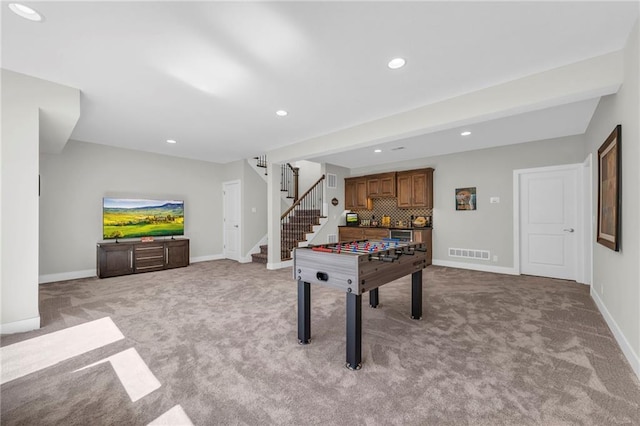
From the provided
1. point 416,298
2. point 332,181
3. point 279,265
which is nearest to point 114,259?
point 279,265

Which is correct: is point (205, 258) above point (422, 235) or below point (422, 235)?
below

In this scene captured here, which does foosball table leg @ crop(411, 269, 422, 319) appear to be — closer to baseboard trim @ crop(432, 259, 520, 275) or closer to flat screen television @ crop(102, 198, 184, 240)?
baseboard trim @ crop(432, 259, 520, 275)

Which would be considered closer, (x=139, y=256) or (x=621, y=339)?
(x=621, y=339)

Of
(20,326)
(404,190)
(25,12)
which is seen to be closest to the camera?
(25,12)

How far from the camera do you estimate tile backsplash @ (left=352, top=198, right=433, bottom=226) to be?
6.73m

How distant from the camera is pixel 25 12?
75.9 inches

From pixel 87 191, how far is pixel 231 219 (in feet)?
9.65

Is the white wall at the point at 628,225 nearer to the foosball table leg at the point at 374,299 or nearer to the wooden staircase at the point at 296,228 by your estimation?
the foosball table leg at the point at 374,299

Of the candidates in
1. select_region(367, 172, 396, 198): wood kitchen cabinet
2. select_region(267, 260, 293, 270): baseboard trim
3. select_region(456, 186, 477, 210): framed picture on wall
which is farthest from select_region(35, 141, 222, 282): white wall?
select_region(456, 186, 477, 210): framed picture on wall

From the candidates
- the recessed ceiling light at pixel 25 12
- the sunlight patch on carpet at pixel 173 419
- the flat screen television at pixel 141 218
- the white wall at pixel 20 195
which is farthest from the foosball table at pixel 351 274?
the flat screen television at pixel 141 218

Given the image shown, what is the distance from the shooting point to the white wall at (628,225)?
206cm

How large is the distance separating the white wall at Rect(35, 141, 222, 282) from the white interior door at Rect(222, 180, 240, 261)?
0.80 meters

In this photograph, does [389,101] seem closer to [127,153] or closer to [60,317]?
[60,317]

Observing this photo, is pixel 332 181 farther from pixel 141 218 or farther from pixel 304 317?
pixel 304 317
